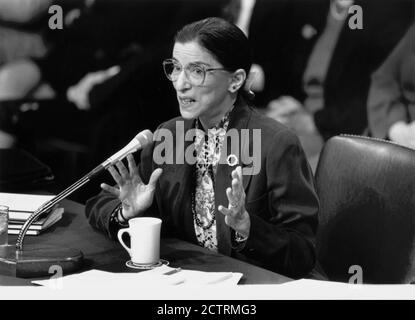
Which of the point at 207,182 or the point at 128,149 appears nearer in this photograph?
the point at 128,149

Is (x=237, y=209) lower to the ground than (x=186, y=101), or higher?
lower

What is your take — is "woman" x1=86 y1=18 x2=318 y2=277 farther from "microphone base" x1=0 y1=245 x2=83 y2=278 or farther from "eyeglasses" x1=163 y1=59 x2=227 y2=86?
"microphone base" x1=0 y1=245 x2=83 y2=278

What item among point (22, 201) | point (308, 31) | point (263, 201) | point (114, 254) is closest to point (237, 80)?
point (308, 31)

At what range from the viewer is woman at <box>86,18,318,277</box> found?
1.74 meters

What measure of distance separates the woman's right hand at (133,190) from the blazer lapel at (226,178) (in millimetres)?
183

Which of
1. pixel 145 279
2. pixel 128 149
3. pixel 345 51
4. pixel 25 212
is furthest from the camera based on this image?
pixel 345 51

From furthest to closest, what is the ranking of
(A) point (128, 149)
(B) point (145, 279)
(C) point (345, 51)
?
(C) point (345, 51) → (A) point (128, 149) → (B) point (145, 279)

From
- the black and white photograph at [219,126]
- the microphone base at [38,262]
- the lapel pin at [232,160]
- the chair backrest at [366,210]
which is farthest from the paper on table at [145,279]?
the chair backrest at [366,210]

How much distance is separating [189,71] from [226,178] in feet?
1.04

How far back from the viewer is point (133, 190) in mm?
1764

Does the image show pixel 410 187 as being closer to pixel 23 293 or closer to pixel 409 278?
pixel 409 278

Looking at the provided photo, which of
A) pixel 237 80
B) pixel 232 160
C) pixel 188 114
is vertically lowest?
pixel 232 160

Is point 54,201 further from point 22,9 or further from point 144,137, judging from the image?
point 22,9
